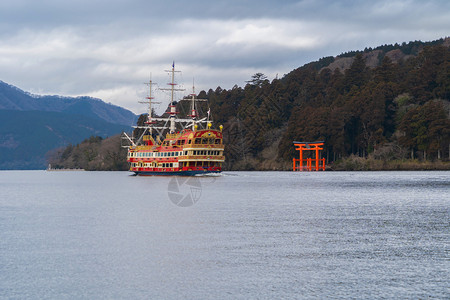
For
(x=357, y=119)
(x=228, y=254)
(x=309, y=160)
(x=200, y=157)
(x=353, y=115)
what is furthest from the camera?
(x=309, y=160)

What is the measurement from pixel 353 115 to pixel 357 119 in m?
2.37

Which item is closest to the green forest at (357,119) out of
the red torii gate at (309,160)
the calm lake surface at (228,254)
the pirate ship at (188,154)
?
the red torii gate at (309,160)

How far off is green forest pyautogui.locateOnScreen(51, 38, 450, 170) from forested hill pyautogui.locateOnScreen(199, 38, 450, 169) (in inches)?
6.2

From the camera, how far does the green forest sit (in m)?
105

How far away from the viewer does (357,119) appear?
12056 cm

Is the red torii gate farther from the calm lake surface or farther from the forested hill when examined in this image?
the calm lake surface

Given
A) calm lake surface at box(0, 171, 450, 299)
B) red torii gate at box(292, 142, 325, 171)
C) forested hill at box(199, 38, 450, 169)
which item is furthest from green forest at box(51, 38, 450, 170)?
calm lake surface at box(0, 171, 450, 299)

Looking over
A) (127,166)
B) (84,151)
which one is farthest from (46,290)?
(84,151)

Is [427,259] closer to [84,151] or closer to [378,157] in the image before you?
[378,157]

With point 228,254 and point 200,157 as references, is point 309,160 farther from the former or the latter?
point 228,254

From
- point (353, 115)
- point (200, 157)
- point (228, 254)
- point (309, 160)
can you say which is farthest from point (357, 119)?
point (228, 254)

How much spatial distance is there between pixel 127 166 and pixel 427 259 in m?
154

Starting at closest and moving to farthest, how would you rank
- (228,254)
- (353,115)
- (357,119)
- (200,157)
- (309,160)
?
1. (228,254)
2. (200,157)
3. (353,115)
4. (357,119)
5. (309,160)

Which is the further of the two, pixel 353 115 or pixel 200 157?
pixel 353 115
